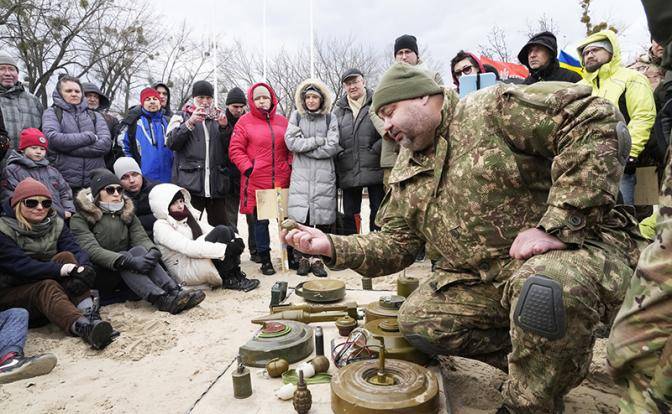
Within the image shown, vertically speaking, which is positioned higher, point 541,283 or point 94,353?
point 541,283

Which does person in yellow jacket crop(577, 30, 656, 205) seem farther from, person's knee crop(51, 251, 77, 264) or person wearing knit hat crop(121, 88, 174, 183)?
person's knee crop(51, 251, 77, 264)

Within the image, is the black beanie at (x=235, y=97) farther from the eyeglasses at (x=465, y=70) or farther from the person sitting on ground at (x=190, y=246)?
the eyeglasses at (x=465, y=70)

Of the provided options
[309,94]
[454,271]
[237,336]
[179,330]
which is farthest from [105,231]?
[454,271]

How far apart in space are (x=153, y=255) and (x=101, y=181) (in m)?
0.85

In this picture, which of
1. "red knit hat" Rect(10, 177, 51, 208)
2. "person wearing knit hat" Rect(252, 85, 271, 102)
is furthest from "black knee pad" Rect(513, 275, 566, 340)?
"person wearing knit hat" Rect(252, 85, 271, 102)

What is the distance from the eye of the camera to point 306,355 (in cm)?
264

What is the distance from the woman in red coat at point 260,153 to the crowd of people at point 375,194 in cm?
2

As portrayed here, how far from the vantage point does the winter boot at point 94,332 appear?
11.2 feet

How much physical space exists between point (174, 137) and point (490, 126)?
3964 mm

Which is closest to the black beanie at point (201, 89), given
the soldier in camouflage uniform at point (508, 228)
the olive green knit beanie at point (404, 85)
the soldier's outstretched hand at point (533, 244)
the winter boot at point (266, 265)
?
the winter boot at point (266, 265)

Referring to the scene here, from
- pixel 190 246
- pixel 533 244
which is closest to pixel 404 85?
pixel 533 244

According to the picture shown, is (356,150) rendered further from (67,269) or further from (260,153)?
(67,269)

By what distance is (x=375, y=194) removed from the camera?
5.59m

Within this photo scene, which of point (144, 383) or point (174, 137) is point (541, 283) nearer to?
point (144, 383)
